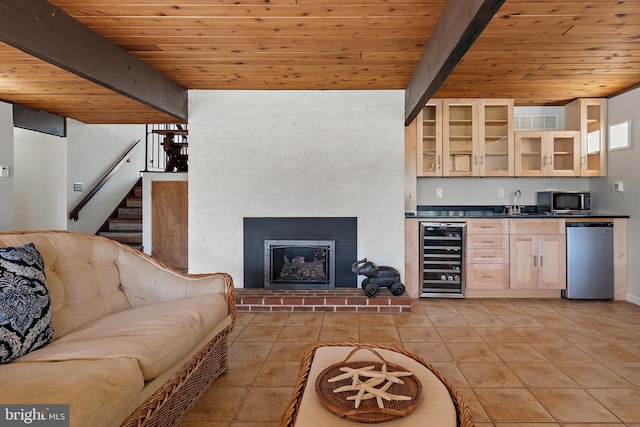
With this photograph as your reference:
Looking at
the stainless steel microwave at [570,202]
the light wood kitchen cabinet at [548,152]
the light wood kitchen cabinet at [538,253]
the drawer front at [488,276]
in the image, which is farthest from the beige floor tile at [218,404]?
the stainless steel microwave at [570,202]

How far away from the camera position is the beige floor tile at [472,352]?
8.20ft

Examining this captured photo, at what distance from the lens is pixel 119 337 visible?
5.19ft

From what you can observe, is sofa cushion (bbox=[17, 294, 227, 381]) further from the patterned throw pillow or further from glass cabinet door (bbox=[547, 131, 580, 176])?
glass cabinet door (bbox=[547, 131, 580, 176])

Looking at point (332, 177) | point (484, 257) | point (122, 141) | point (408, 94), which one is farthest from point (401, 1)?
point (122, 141)

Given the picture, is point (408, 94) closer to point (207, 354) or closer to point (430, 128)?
point (430, 128)

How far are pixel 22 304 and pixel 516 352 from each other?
307cm

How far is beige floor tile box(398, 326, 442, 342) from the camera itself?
2891mm

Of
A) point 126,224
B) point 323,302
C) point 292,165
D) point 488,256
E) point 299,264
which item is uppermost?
point 292,165

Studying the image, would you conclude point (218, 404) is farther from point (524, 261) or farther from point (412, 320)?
point (524, 261)

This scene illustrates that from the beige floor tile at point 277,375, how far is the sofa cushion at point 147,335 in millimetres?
493

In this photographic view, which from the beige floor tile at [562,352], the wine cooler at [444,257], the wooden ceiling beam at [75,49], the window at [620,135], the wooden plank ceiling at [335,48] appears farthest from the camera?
the wine cooler at [444,257]

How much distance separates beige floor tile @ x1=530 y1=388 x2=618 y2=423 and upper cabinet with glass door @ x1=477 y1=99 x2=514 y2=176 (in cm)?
279

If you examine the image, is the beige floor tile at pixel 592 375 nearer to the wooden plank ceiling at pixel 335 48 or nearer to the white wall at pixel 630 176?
the white wall at pixel 630 176

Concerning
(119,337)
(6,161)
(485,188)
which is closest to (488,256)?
(485,188)
